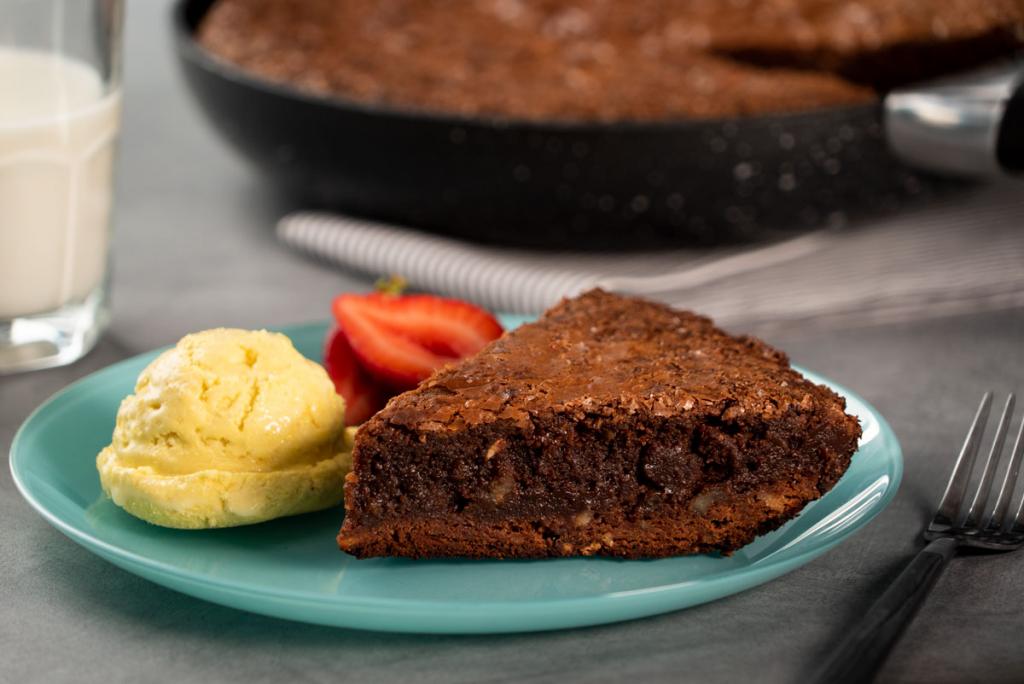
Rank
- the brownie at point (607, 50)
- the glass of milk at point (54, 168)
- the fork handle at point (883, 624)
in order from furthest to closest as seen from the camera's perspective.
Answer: the brownie at point (607, 50)
the glass of milk at point (54, 168)
the fork handle at point (883, 624)

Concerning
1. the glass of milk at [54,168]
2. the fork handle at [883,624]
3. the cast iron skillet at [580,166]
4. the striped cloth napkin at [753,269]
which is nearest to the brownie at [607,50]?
the cast iron skillet at [580,166]

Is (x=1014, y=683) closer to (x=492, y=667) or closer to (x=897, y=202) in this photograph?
(x=492, y=667)

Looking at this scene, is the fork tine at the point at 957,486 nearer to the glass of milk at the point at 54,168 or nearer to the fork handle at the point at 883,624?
the fork handle at the point at 883,624

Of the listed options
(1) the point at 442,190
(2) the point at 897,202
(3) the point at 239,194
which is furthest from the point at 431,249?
(2) the point at 897,202

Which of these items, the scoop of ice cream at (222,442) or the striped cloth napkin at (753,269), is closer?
the scoop of ice cream at (222,442)

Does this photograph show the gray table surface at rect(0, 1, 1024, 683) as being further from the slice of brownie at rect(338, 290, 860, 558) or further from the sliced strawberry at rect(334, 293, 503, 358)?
the sliced strawberry at rect(334, 293, 503, 358)
